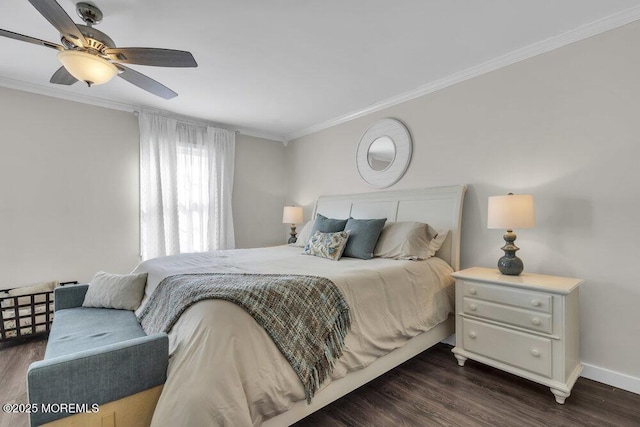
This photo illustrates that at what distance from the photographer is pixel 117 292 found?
2301 mm

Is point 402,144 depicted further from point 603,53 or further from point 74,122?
point 74,122

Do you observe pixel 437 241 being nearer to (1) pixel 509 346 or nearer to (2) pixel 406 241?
(2) pixel 406 241

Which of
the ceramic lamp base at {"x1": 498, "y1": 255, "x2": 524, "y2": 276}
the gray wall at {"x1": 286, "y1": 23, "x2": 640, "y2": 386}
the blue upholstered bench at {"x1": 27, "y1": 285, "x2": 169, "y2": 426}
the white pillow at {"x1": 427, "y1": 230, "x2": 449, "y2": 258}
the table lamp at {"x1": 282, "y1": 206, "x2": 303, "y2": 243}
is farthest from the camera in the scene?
the table lamp at {"x1": 282, "y1": 206, "x2": 303, "y2": 243}

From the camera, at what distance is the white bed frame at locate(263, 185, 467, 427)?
168cm

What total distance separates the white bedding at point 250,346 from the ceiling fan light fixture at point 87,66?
1.37m

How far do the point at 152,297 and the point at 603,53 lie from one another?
3615 mm

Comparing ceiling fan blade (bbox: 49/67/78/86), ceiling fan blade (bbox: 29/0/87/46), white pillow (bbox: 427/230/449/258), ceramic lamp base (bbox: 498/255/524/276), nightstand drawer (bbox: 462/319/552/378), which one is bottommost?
nightstand drawer (bbox: 462/319/552/378)

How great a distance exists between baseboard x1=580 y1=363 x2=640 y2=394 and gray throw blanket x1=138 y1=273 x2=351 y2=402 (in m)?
1.88

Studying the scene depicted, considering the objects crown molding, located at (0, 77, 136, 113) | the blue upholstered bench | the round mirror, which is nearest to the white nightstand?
the round mirror

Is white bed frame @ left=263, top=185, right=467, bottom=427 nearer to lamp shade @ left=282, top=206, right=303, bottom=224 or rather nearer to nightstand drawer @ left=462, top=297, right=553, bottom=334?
lamp shade @ left=282, top=206, right=303, bottom=224

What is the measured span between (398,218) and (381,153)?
86 cm

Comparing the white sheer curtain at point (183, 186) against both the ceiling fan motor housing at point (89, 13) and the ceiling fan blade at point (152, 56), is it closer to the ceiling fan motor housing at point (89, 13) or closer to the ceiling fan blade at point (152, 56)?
the ceiling fan motor housing at point (89, 13)

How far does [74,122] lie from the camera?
10.8 ft

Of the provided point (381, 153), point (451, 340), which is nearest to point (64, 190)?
point (381, 153)
